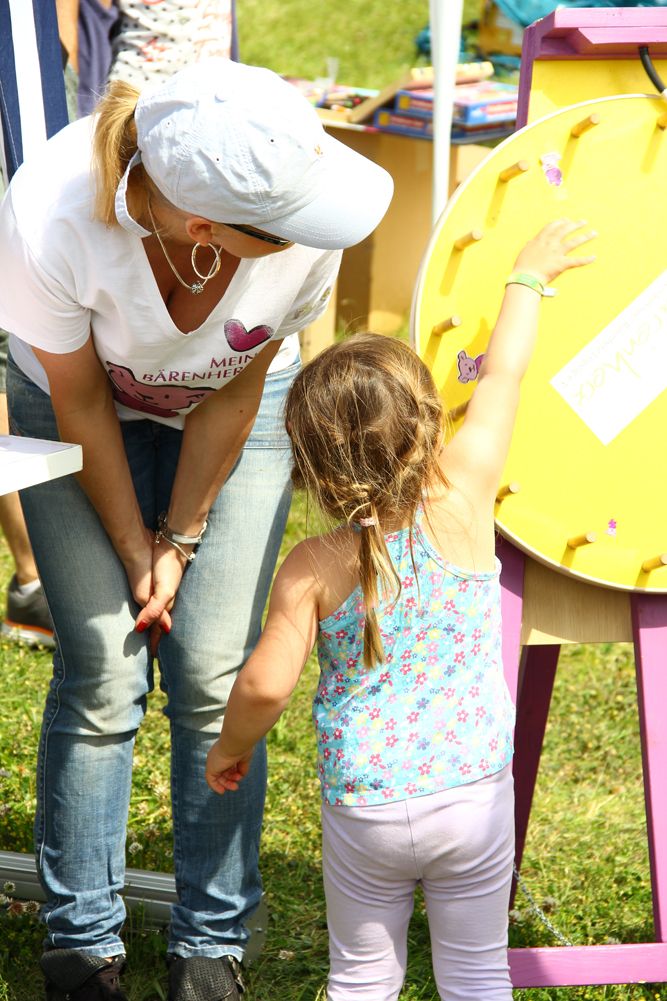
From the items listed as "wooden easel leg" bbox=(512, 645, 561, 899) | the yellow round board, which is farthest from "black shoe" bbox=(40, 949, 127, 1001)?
the yellow round board

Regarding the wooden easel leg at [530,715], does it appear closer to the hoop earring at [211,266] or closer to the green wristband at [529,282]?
the green wristband at [529,282]

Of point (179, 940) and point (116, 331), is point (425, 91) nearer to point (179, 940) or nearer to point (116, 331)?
point (116, 331)

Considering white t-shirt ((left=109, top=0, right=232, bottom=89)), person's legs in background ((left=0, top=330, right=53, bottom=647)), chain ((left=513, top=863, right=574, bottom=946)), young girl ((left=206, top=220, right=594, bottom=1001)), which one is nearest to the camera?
young girl ((left=206, top=220, right=594, bottom=1001))

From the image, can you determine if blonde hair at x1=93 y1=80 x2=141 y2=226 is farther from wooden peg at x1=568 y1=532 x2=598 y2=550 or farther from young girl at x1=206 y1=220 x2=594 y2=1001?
wooden peg at x1=568 y1=532 x2=598 y2=550

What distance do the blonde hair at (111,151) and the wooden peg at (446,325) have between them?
0.43 metres

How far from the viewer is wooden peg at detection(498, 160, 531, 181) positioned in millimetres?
1544

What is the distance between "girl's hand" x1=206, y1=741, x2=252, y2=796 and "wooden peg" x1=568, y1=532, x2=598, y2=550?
1.68 ft

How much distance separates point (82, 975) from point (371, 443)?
0.89m

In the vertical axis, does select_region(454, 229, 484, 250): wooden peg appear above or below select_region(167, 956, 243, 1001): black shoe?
above

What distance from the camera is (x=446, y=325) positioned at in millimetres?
1556

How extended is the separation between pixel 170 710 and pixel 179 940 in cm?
35

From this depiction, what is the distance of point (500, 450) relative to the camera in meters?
1.48

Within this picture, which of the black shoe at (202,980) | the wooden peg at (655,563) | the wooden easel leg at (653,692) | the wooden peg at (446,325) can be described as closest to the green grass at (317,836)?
the black shoe at (202,980)

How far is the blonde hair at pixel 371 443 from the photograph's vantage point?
1.40 m
